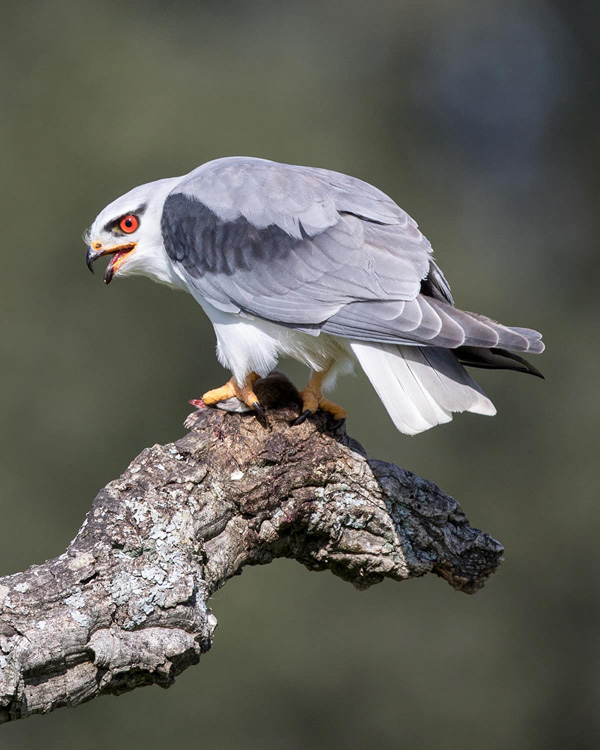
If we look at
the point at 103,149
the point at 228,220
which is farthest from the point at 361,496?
the point at 103,149

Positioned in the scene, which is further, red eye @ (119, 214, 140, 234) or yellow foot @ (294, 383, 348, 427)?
red eye @ (119, 214, 140, 234)

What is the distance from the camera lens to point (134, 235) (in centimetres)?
470

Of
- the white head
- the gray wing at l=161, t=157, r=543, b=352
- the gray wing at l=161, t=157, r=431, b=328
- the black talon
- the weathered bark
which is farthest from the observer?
the white head

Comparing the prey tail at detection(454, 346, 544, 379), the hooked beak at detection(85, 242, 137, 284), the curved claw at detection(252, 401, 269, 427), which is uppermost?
the hooked beak at detection(85, 242, 137, 284)

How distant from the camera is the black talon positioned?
420 centimetres

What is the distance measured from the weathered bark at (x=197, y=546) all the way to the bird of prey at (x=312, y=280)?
1.20 feet

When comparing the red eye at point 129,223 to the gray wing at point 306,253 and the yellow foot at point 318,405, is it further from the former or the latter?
the yellow foot at point 318,405

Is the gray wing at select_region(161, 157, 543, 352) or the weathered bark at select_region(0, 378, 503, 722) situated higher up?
the gray wing at select_region(161, 157, 543, 352)

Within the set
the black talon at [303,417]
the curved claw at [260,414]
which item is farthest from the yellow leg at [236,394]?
the black talon at [303,417]

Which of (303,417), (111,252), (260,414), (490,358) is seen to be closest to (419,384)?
(490,358)

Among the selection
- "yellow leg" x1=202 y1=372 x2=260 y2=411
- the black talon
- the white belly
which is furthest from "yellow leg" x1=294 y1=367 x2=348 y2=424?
"yellow leg" x1=202 y1=372 x2=260 y2=411

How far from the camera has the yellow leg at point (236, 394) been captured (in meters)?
4.17

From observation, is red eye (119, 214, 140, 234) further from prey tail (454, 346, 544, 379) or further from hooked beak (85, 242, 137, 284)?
prey tail (454, 346, 544, 379)

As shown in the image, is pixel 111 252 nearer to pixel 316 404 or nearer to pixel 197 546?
pixel 316 404
